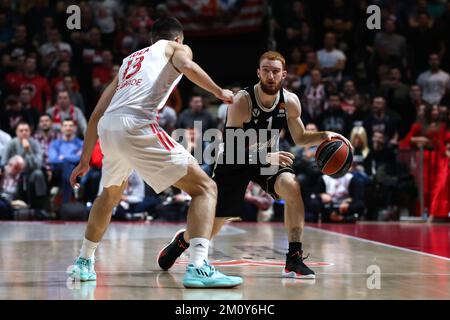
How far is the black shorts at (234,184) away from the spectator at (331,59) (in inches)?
341

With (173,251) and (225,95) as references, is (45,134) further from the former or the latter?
(225,95)

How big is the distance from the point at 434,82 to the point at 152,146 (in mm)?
10002

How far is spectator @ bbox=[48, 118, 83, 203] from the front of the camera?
1159 cm

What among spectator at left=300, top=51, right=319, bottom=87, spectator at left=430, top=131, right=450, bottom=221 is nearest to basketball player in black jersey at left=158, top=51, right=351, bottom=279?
spectator at left=430, top=131, right=450, bottom=221

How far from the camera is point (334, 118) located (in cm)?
1270

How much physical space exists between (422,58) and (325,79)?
2349mm

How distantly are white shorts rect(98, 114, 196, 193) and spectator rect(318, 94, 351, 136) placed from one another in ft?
25.9

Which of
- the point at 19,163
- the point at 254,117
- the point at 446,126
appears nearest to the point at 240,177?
the point at 254,117

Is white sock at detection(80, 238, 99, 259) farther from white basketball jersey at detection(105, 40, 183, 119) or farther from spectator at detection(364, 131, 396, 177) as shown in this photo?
spectator at detection(364, 131, 396, 177)

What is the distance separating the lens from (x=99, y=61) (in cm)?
1408

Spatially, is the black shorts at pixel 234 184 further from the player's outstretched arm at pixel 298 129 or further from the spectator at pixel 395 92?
the spectator at pixel 395 92

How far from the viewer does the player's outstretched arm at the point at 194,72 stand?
467cm

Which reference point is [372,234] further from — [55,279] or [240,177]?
[55,279]

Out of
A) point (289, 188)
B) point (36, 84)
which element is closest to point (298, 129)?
point (289, 188)
